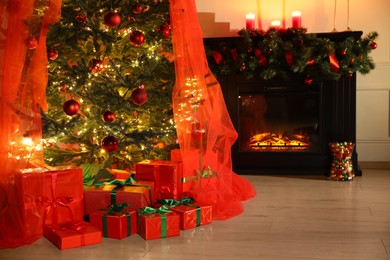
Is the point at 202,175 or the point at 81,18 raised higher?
the point at 81,18

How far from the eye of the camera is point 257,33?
4137 mm

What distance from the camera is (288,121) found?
432 cm

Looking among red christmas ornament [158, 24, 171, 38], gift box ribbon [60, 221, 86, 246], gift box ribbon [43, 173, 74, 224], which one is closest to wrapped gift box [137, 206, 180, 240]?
gift box ribbon [60, 221, 86, 246]

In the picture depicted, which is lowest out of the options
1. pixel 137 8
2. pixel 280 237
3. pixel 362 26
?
pixel 280 237

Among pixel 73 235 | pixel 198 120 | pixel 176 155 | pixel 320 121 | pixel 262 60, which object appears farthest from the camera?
pixel 320 121

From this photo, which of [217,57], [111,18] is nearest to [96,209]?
[111,18]

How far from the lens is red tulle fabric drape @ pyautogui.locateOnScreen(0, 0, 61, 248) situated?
229 centimetres

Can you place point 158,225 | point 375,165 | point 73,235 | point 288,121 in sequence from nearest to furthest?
1. point 73,235
2. point 158,225
3. point 288,121
4. point 375,165

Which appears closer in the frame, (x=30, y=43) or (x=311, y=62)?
(x=30, y=43)

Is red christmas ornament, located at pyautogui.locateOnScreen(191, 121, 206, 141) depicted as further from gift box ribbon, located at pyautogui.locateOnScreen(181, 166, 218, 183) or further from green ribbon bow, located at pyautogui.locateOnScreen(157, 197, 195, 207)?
green ribbon bow, located at pyautogui.locateOnScreen(157, 197, 195, 207)

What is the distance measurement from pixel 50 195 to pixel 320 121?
2484 mm

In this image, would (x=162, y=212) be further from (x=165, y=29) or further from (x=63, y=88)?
(x=165, y=29)

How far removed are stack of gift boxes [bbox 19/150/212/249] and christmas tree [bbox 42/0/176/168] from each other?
0.28m

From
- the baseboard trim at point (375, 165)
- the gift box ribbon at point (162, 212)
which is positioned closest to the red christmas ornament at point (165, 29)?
the gift box ribbon at point (162, 212)
